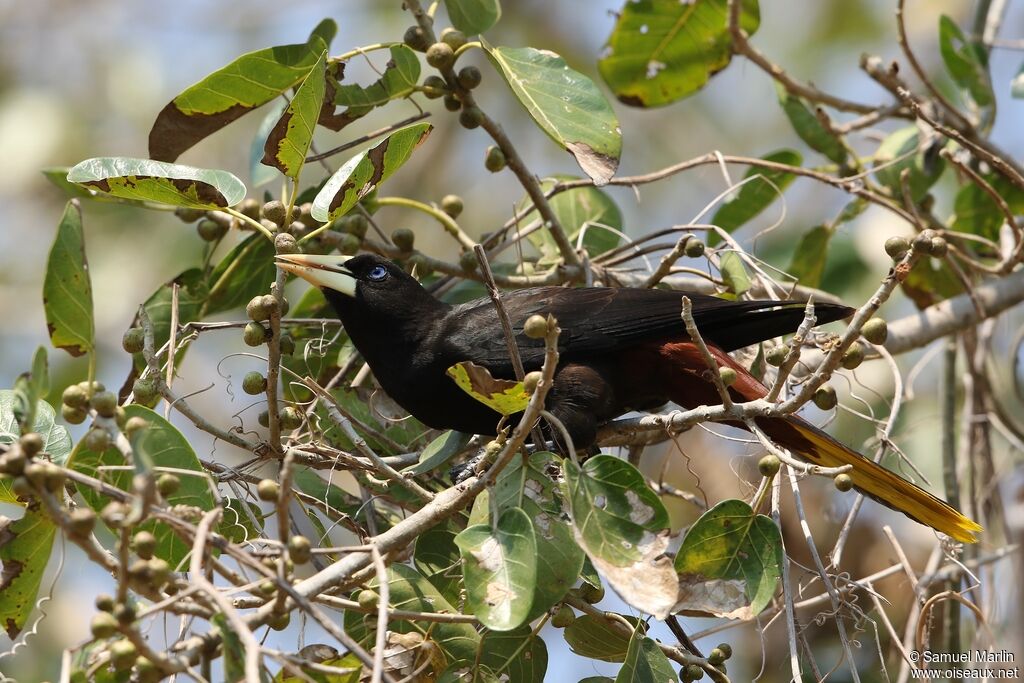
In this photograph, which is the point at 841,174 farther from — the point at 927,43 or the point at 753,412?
the point at 927,43

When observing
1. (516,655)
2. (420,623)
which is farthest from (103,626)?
(516,655)

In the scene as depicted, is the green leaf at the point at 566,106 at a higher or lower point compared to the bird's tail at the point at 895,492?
higher

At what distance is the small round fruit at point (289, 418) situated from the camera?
276cm

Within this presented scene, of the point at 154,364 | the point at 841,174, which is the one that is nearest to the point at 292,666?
the point at 154,364

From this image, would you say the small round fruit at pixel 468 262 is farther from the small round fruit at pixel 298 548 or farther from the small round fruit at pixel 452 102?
the small round fruit at pixel 298 548

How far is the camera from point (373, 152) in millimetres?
2533

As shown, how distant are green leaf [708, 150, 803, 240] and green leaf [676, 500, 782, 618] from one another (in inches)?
70.7

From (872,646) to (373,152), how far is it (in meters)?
3.01

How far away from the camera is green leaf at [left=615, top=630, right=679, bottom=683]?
2.30 meters

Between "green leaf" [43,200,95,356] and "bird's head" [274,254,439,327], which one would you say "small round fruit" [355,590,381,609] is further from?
"bird's head" [274,254,439,327]

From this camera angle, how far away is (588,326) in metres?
3.47

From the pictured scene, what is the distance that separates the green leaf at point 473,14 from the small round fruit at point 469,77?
5.4 inches

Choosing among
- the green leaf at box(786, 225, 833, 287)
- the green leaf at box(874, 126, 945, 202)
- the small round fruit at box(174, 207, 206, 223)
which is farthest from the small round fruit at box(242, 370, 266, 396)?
the green leaf at box(874, 126, 945, 202)

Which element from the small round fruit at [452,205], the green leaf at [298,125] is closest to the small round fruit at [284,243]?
the green leaf at [298,125]
